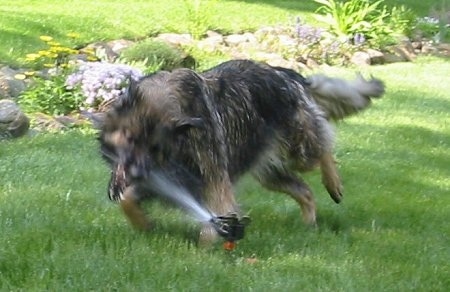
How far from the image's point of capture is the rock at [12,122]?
887cm

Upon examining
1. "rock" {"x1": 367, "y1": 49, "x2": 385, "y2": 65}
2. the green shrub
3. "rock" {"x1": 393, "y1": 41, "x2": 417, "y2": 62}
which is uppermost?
the green shrub

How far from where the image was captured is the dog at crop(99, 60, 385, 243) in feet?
15.8

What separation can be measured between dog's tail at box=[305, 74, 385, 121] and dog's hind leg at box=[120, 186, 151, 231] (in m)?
1.71

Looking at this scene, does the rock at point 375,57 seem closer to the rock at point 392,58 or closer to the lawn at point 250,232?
the rock at point 392,58

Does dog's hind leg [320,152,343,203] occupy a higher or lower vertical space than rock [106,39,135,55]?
higher

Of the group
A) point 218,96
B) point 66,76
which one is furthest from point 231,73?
point 66,76

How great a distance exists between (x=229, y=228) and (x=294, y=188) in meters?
1.46

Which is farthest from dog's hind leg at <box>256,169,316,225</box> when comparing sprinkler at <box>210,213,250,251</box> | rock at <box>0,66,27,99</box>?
rock at <box>0,66,27,99</box>

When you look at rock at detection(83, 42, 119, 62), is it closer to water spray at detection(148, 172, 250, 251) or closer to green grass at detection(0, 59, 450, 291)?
green grass at detection(0, 59, 450, 291)

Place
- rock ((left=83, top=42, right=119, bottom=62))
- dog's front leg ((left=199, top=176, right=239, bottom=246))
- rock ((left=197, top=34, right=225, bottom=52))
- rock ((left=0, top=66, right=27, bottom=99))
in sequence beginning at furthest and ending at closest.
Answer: rock ((left=197, top=34, right=225, bottom=52)) < rock ((left=83, top=42, right=119, bottom=62)) < rock ((left=0, top=66, right=27, bottom=99)) < dog's front leg ((left=199, top=176, right=239, bottom=246))

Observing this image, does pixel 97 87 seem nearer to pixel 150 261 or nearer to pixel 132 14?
pixel 150 261

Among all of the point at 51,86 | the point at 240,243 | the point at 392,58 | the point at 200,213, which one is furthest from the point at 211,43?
the point at 200,213

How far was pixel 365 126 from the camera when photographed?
10.5m

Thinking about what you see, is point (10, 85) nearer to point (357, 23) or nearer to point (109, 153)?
point (109, 153)
